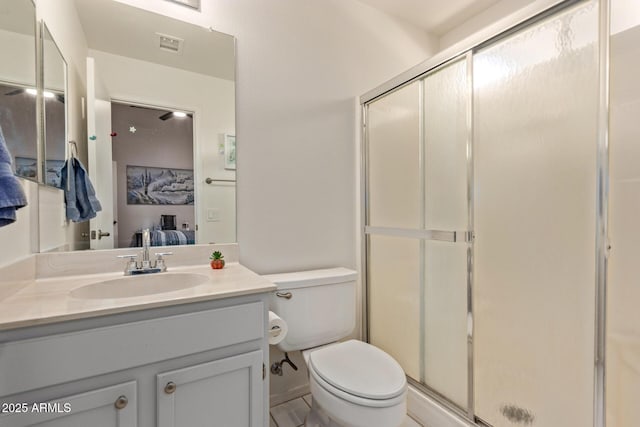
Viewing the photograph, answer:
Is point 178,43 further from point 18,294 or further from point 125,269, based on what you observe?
point 18,294

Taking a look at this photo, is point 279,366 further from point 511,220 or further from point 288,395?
point 511,220

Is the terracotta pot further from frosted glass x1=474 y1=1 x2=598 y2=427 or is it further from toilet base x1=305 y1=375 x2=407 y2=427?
frosted glass x1=474 y1=1 x2=598 y2=427

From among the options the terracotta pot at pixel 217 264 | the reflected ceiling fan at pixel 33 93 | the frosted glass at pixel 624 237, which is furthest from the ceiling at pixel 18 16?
the frosted glass at pixel 624 237

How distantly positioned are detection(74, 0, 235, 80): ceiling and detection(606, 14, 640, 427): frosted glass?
1772 mm

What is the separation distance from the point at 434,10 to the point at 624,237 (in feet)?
5.60

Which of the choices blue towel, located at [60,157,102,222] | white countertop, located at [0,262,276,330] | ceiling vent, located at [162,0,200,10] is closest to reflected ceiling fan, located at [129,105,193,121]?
blue towel, located at [60,157,102,222]

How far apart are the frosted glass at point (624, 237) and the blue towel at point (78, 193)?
84.5 inches

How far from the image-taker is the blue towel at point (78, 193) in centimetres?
125

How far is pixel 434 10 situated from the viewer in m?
2.03

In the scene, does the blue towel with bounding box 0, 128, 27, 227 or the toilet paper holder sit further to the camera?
the toilet paper holder

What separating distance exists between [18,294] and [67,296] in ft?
0.51

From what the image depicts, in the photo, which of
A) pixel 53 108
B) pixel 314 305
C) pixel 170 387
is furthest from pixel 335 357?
pixel 53 108

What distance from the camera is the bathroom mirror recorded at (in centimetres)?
133

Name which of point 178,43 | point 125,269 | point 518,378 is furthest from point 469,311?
point 178,43
